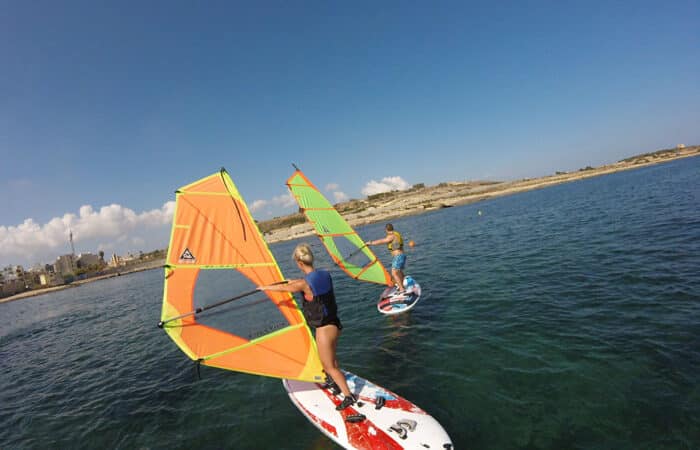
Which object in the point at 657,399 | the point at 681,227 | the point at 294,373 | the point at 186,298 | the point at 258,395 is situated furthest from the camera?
the point at 681,227

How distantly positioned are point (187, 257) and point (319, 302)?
9.20ft

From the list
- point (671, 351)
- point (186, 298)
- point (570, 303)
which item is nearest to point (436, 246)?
point (570, 303)

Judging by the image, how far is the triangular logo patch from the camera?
568 centimetres

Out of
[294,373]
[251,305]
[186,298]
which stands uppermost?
[186,298]

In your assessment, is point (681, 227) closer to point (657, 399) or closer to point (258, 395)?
point (657, 399)

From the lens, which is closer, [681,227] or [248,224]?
[248,224]

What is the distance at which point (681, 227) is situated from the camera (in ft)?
54.7

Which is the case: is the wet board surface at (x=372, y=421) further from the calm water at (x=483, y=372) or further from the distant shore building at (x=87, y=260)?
the distant shore building at (x=87, y=260)

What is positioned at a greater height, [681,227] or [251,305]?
[251,305]

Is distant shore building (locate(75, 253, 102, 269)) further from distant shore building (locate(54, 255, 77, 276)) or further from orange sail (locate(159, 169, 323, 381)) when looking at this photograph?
orange sail (locate(159, 169, 323, 381))

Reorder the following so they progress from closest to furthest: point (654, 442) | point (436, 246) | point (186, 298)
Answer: point (654, 442), point (186, 298), point (436, 246)

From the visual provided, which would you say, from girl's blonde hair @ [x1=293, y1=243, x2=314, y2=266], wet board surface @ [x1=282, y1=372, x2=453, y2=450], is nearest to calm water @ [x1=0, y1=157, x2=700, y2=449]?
wet board surface @ [x1=282, y1=372, x2=453, y2=450]

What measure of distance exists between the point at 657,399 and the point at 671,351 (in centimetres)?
199

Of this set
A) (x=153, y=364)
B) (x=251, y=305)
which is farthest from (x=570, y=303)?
(x=153, y=364)
